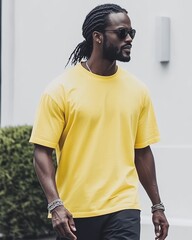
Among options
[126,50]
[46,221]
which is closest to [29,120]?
[46,221]

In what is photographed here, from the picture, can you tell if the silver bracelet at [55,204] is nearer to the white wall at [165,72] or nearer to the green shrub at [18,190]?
the white wall at [165,72]

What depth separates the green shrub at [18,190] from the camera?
8.84m

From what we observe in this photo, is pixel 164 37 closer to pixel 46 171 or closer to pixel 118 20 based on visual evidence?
pixel 118 20

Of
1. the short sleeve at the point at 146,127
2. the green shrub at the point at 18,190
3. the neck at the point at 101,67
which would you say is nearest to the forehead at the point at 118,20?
the neck at the point at 101,67

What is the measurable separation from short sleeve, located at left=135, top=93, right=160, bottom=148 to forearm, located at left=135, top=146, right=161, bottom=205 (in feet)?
0.20

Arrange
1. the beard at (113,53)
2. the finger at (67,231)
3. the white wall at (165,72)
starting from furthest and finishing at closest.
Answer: the white wall at (165,72), the beard at (113,53), the finger at (67,231)

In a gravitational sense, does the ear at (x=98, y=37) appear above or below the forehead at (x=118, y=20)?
below

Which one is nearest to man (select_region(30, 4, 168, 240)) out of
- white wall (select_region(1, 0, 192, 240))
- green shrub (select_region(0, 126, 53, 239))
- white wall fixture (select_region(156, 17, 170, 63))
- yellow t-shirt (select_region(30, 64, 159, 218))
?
yellow t-shirt (select_region(30, 64, 159, 218))

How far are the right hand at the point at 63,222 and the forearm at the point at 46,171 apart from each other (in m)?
0.08

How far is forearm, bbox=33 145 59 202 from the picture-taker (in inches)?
180

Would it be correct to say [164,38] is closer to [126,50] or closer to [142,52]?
[142,52]

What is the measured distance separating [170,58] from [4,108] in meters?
2.89

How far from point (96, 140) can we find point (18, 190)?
14.0 ft

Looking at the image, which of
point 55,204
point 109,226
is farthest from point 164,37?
point 55,204
